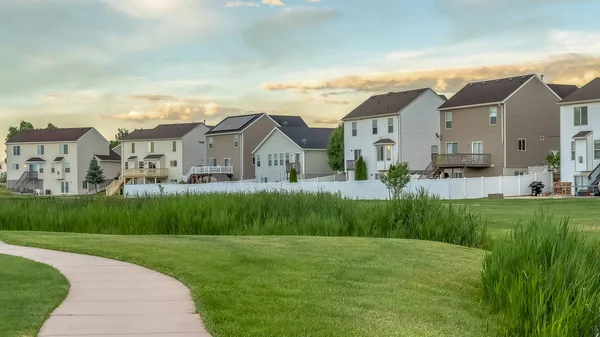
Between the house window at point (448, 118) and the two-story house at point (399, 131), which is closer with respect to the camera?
the house window at point (448, 118)

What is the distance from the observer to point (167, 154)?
92.9m

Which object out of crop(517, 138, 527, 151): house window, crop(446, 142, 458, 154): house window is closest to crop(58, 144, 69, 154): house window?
crop(446, 142, 458, 154): house window

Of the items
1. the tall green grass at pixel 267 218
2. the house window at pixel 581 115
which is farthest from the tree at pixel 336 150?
the tall green grass at pixel 267 218

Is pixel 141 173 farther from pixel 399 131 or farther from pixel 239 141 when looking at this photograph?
pixel 399 131

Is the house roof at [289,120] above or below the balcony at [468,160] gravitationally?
above

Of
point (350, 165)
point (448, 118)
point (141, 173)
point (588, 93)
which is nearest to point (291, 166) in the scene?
point (350, 165)

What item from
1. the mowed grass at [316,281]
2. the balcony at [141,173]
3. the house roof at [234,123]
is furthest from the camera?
the balcony at [141,173]

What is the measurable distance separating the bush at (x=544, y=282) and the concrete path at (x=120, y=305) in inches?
166

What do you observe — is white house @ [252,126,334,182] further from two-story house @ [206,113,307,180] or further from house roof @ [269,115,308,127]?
house roof @ [269,115,308,127]

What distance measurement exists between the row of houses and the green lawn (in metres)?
48.0

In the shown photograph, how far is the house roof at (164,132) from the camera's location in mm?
92938

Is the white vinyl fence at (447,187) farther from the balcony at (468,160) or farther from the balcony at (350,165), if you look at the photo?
the balcony at (350,165)

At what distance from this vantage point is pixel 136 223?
809 inches

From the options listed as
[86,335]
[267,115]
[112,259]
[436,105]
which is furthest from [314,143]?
[86,335]
